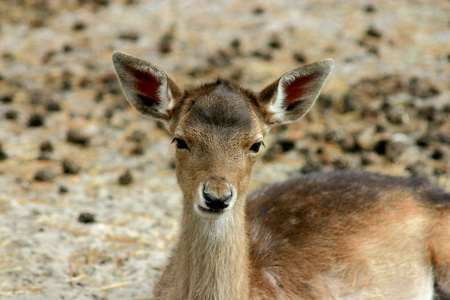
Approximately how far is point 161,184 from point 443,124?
3.97 m

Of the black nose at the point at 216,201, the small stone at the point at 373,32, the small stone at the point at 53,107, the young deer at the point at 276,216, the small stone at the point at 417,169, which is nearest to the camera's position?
the black nose at the point at 216,201

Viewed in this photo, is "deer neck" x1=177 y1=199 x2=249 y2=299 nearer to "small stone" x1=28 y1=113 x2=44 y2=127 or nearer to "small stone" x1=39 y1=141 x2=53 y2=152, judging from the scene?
"small stone" x1=39 y1=141 x2=53 y2=152

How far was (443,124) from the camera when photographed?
25.0ft

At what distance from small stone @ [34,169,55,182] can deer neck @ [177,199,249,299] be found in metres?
3.18

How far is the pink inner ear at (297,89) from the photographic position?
4.06 meters

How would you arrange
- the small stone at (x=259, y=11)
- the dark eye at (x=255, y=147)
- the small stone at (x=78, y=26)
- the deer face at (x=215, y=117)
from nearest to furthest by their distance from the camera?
the deer face at (x=215, y=117) < the dark eye at (x=255, y=147) < the small stone at (x=78, y=26) < the small stone at (x=259, y=11)

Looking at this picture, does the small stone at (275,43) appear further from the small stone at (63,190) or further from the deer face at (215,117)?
the deer face at (215,117)

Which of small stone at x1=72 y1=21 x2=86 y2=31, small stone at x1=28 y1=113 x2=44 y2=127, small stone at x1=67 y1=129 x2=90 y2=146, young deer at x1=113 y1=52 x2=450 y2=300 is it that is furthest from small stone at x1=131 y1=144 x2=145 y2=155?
small stone at x1=72 y1=21 x2=86 y2=31

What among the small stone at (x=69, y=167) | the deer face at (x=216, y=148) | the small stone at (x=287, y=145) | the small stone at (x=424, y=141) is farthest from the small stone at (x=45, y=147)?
the small stone at (x=424, y=141)

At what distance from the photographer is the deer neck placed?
3.71m

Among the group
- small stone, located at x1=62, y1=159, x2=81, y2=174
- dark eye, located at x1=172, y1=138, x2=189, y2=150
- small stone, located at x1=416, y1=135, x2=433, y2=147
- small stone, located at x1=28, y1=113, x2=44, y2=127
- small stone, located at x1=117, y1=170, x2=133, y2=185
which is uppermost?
dark eye, located at x1=172, y1=138, x2=189, y2=150

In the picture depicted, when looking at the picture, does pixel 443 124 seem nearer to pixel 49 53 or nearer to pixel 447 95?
pixel 447 95

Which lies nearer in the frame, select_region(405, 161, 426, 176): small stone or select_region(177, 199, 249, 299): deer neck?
select_region(177, 199, 249, 299): deer neck

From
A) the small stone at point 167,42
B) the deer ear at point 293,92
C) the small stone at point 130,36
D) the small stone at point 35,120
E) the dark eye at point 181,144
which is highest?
the deer ear at point 293,92
